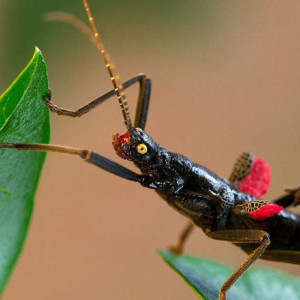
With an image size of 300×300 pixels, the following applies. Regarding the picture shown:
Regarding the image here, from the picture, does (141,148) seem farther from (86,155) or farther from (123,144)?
(86,155)

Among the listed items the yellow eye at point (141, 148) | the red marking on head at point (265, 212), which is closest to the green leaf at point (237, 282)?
the red marking on head at point (265, 212)

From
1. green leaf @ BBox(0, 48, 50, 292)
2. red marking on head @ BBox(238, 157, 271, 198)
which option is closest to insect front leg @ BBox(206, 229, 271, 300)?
red marking on head @ BBox(238, 157, 271, 198)

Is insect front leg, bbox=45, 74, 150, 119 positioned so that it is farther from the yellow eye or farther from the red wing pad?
the red wing pad

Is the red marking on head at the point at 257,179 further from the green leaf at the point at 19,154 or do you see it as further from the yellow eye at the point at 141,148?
the green leaf at the point at 19,154

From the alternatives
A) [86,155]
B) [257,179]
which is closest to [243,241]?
[257,179]

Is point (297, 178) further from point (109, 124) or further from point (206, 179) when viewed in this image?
point (206, 179)

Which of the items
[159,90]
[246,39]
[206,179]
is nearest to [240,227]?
[206,179]

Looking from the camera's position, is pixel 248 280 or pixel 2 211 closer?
pixel 2 211

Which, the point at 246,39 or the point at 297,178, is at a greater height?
the point at 246,39
